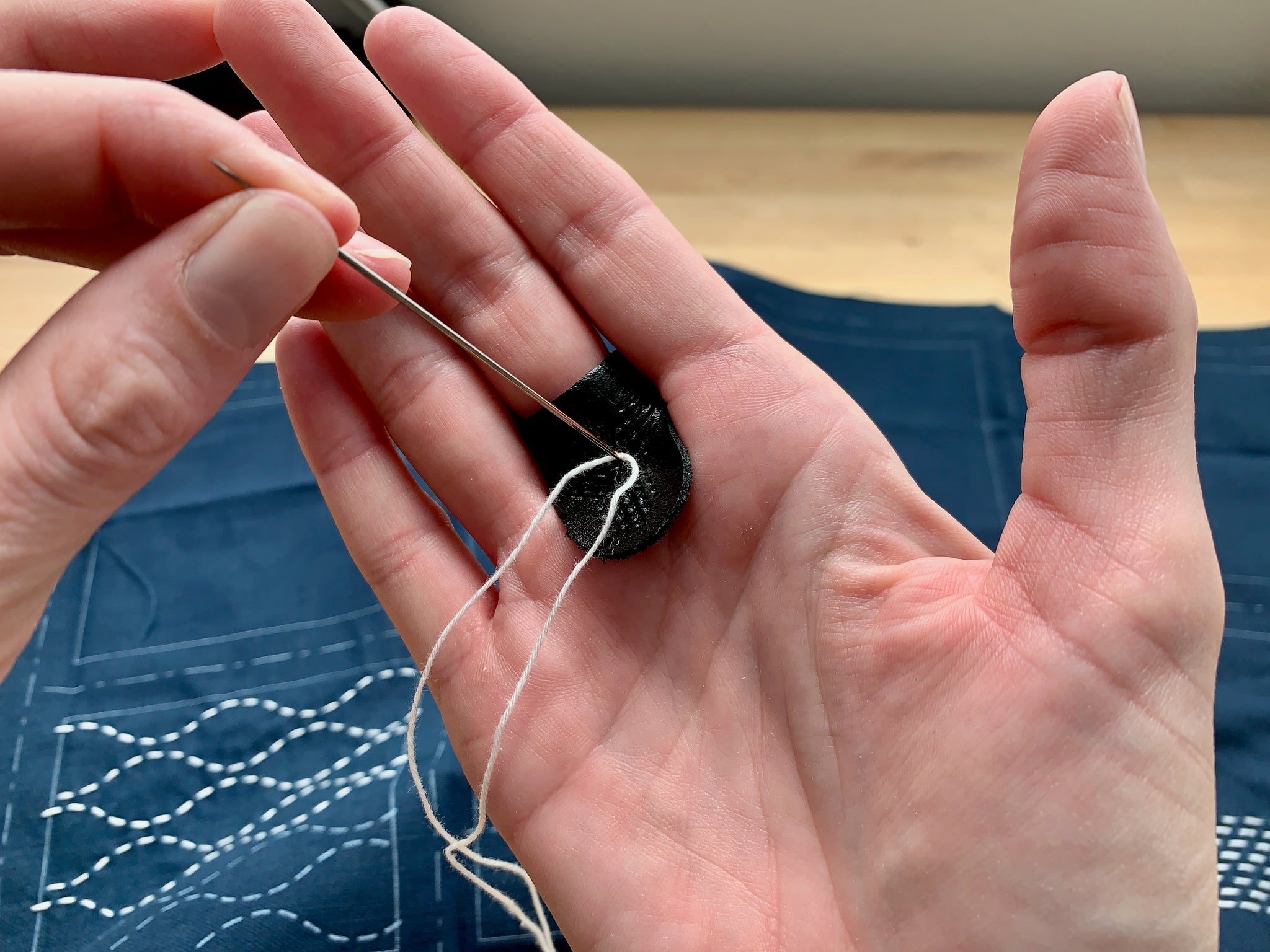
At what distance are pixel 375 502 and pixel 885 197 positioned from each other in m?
1.45

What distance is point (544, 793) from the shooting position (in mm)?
1056

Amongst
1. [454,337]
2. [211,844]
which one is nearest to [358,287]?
[454,337]

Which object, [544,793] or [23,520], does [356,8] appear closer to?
[23,520]

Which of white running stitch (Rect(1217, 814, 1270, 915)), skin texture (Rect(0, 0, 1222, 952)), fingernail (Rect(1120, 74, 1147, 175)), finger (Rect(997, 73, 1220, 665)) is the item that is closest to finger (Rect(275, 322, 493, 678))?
skin texture (Rect(0, 0, 1222, 952))

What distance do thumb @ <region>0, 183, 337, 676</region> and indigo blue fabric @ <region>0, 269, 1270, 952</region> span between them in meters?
0.69

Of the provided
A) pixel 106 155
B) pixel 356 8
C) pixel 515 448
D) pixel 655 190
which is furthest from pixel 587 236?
pixel 356 8

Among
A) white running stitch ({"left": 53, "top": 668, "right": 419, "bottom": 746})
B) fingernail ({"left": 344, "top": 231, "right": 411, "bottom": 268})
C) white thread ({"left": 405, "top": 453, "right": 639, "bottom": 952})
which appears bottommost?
white running stitch ({"left": 53, "top": 668, "right": 419, "bottom": 746})

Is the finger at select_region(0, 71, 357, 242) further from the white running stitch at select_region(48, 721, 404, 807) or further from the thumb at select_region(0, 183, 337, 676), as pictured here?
the white running stitch at select_region(48, 721, 404, 807)

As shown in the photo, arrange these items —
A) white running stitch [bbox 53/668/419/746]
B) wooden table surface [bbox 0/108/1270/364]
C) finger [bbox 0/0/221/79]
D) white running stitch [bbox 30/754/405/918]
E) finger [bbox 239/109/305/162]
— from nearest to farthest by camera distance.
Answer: finger [bbox 0/0/221/79], finger [bbox 239/109/305/162], white running stitch [bbox 30/754/405/918], white running stitch [bbox 53/668/419/746], wooden table surface [bbox 0/108/1270/364]

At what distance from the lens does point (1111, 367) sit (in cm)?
87

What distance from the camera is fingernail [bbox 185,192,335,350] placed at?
2.56ft

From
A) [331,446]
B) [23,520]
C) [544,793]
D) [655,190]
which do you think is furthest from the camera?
[655,190]

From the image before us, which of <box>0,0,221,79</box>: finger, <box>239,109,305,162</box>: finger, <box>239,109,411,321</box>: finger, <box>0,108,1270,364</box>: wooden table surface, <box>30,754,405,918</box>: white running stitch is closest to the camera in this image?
<box>239,109,411,321</box>: finger

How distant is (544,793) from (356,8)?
167 cm
